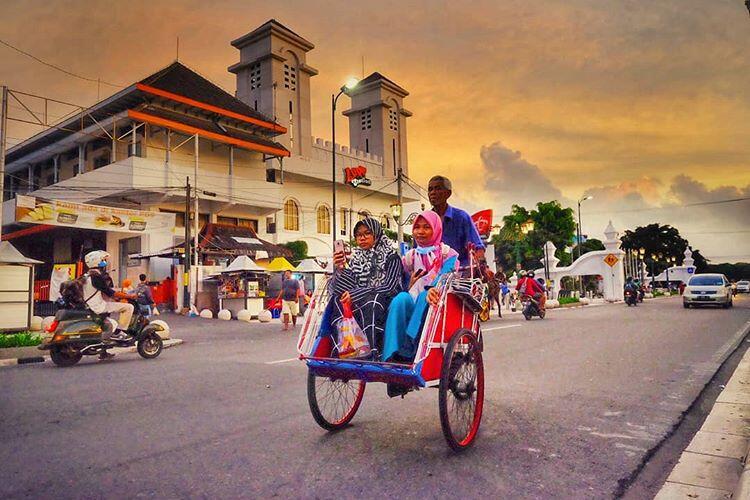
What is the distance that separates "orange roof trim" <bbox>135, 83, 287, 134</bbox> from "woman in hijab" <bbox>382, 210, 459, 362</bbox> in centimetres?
2801

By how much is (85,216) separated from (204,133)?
32.1 ft

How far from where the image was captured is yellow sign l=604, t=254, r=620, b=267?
124 ft

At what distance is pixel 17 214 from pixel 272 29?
26.3 meters

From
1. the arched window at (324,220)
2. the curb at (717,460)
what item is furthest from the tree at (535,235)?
the curb at (717,460)

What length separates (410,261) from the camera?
4508 mm

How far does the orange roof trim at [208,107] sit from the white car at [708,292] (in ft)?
85.4

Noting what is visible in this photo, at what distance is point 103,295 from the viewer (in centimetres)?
985

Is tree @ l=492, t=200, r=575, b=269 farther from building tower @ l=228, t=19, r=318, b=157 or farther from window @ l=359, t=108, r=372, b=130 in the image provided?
building tower @ l=228, t=19, r=318, b=157

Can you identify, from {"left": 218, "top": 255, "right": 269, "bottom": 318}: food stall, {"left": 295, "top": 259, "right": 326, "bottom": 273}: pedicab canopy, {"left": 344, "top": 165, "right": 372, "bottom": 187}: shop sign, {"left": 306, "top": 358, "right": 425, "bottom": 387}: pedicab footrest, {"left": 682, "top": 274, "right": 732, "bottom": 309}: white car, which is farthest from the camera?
{"left": 344, "top": 165, "right": 372, "bottom": 187}: shop sign

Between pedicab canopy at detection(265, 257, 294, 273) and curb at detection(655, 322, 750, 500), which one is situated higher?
pedicab canopy at detection(265, 257, 294, 273)

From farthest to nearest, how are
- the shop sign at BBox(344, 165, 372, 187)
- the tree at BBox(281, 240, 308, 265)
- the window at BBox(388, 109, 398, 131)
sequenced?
the window at BBox(388, 109, 398, 131), the shop sign at BBox(344, 165, 372, 187), the tree at BBox(281, 240, 308, 265)

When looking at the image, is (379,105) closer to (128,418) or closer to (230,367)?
(230,367)

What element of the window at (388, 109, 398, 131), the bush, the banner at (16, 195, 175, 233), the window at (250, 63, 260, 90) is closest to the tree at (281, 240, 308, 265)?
the banner at (16, 195, 175, 233)

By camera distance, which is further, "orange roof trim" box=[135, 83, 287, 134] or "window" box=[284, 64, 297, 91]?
"window" box=[284, 64, 297, 91]
